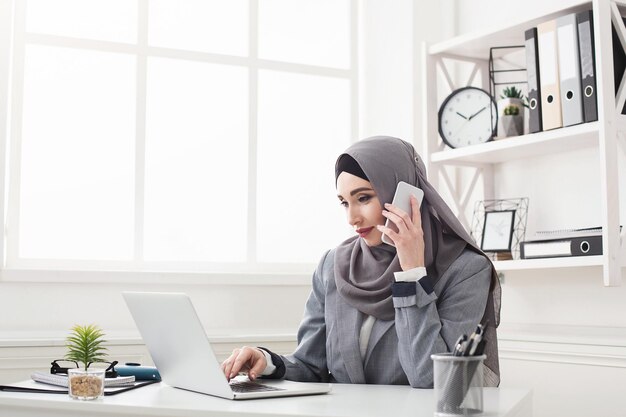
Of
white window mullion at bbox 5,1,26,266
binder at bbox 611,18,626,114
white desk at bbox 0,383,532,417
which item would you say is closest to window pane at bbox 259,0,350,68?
white window mullion at bbox 5,1,26,266

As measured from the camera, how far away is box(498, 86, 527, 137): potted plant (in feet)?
9.77

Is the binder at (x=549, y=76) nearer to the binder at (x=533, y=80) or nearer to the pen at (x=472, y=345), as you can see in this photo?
the binder at (x=533, y=80)

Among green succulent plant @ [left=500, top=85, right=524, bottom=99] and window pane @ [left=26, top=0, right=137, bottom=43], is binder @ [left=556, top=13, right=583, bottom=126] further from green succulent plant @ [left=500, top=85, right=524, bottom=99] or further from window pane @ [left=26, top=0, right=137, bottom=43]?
window pane @ [left=26, top=0, right=137, bottom=43]

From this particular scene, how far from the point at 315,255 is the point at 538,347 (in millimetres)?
1325

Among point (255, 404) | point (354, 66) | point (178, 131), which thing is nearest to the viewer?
point (255, 404)

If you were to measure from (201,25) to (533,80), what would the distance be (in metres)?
1.66

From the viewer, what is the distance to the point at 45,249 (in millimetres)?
3387

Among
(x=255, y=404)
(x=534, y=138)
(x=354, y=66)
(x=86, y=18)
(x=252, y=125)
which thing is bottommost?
(x=255, y=404)

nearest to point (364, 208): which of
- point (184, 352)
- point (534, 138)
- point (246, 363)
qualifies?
point (246, 363)

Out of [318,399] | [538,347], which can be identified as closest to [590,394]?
[538,347]

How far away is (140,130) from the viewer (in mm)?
3537

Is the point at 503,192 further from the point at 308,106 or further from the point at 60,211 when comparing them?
the point at 60,211

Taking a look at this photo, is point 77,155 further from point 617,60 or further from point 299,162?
point 617,60

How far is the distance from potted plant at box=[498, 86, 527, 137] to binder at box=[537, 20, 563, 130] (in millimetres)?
231
